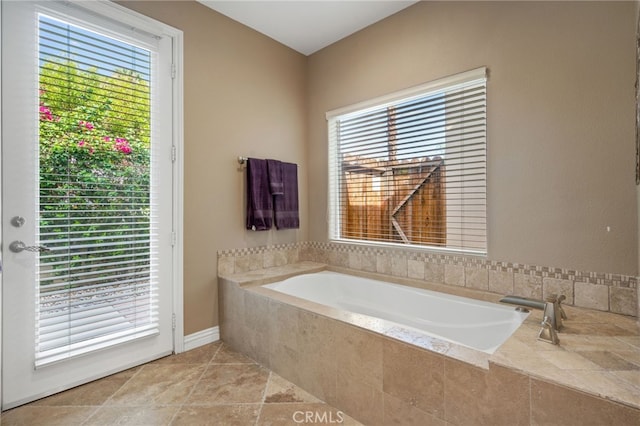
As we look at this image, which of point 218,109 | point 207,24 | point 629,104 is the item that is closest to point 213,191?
point 218,109

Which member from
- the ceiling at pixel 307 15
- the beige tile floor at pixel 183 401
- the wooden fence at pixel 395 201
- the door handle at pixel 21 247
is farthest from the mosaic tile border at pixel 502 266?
the door handle at pixel 21 247

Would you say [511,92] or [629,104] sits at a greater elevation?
[511,92]

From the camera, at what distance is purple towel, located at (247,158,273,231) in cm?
278

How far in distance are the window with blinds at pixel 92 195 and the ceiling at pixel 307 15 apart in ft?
2.96

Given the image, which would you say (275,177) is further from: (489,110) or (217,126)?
(489,110)

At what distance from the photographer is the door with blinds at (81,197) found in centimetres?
173

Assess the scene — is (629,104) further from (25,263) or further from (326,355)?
(25,263)

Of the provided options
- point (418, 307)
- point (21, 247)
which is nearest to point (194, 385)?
point (21, 247)

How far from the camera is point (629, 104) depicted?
167cm

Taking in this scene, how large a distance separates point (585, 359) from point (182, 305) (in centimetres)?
244

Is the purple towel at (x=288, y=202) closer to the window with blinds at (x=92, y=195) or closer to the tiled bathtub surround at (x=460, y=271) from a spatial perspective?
the tiled bathtub surround at (x=460, y=271)

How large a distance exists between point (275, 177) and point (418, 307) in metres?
1.68

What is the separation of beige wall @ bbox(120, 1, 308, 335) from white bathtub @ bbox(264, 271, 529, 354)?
0.58 meters

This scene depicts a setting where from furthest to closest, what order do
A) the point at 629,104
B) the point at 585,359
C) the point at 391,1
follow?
the point at 391,1 < the point at 629,104 < the point at 585,359
